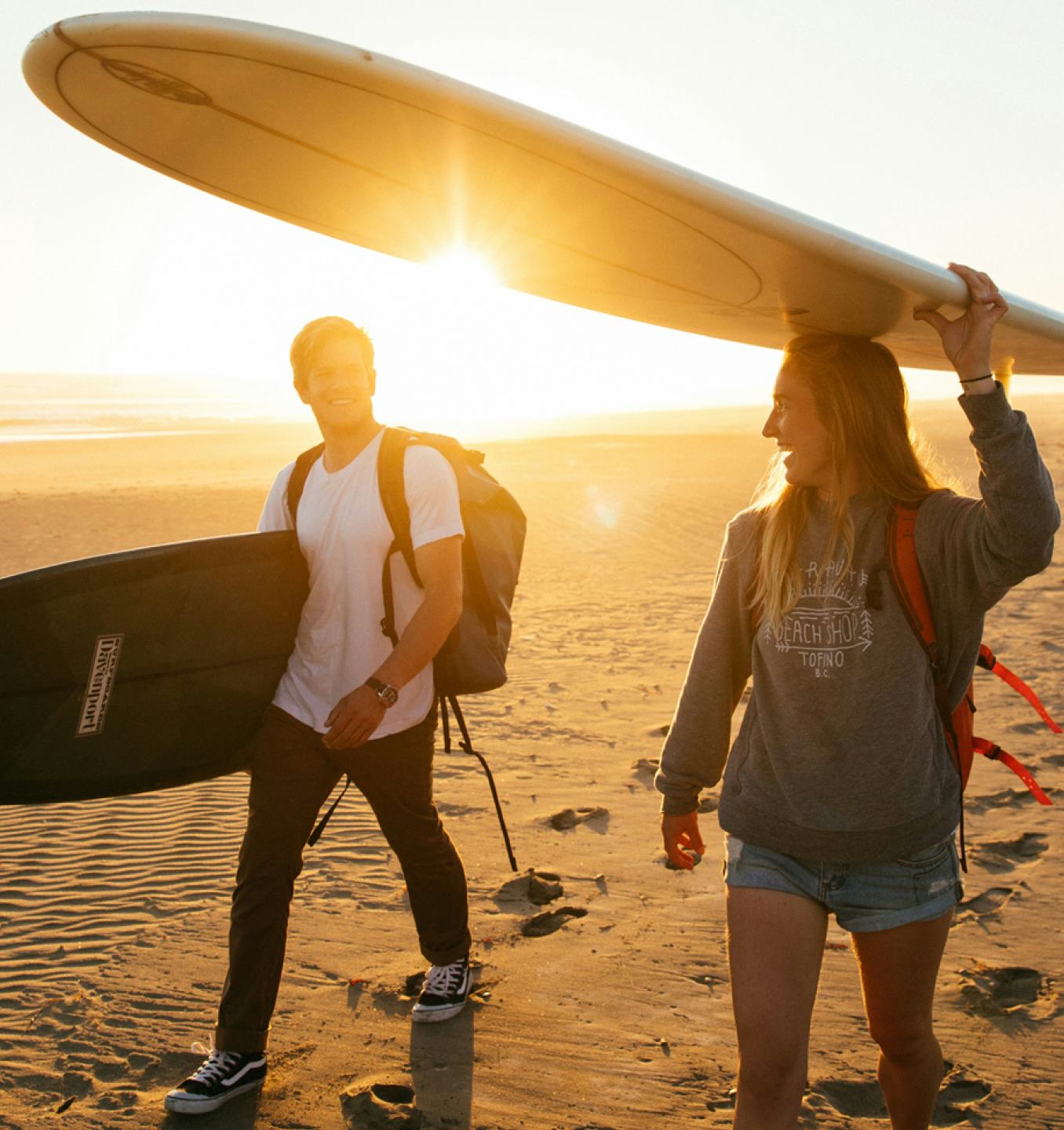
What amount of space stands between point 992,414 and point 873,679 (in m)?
0.53

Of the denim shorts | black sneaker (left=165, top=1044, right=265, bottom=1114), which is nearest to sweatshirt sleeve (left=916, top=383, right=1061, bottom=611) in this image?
the denim shorts

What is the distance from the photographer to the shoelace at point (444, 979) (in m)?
3.39

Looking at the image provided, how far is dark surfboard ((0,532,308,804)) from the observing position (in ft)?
9.61

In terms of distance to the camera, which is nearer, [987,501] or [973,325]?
[987,501]

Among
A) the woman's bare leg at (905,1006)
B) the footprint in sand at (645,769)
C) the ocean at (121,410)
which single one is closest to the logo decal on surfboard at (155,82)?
the woman's bare leg at (905,1006)

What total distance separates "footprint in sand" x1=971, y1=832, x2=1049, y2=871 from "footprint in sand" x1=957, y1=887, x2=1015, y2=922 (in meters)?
0.21

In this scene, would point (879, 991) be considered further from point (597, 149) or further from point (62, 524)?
point (62, 524)

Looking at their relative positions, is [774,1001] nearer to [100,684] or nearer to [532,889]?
[100,684]

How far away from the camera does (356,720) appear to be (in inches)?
113

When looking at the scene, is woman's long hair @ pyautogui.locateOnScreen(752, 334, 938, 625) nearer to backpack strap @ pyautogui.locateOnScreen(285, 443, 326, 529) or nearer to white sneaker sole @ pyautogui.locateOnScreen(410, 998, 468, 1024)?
backpack strap @ pyautogui.locateOnScreen(285, 443, 326, 529)

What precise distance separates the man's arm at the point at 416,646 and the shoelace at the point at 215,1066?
0.88m

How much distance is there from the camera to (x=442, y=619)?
2930mm

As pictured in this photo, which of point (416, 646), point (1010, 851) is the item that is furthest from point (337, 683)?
point (1010, 851)

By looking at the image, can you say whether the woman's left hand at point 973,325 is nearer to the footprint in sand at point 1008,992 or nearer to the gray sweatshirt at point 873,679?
the gray sweatshirt at point 873,679
